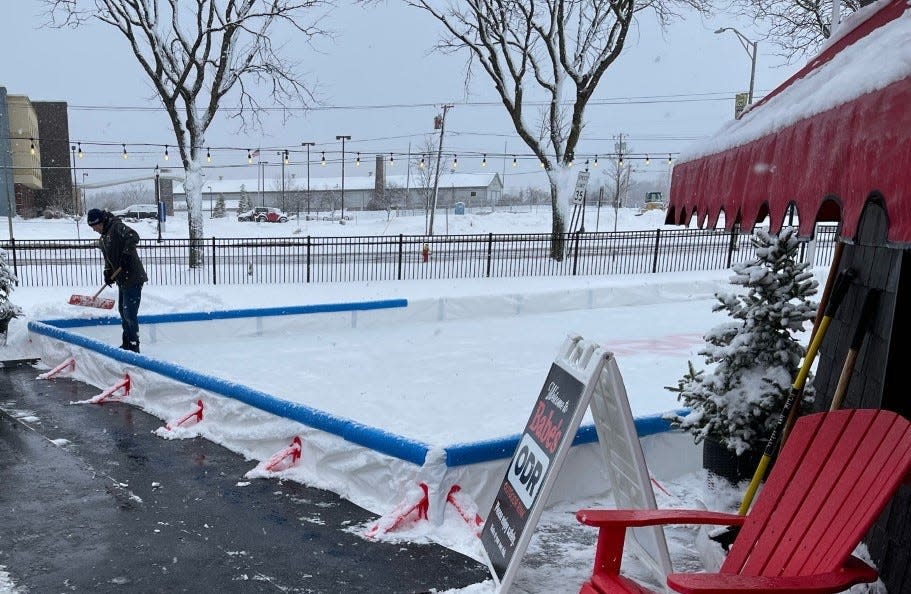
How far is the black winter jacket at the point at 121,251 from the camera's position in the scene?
8898 millimetres

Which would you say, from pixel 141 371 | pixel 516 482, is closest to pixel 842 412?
pixel 516 482

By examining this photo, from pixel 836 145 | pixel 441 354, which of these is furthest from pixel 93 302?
pixel 836 145

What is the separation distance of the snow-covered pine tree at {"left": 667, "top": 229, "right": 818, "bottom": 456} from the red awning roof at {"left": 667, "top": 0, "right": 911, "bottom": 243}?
5.80ft

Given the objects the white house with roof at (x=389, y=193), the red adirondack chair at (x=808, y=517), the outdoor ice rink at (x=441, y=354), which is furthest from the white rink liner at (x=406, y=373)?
the white house with roof at (x=389, y=193)

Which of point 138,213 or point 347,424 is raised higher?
point 347,424

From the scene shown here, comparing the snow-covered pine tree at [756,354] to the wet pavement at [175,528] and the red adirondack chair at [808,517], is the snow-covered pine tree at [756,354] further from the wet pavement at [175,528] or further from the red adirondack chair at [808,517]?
the wet pavement at [175,528]

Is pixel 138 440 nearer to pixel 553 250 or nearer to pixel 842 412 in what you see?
pixel 842 412

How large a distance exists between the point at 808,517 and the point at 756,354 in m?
2.08

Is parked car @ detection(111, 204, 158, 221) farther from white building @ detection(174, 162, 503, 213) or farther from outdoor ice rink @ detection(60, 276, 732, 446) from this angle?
outdoor ice rink @ detection(60, 276, 732, 446)

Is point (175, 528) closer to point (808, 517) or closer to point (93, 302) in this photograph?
point (808, 517)

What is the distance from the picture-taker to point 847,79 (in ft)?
6.96

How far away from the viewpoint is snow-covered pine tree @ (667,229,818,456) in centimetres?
452

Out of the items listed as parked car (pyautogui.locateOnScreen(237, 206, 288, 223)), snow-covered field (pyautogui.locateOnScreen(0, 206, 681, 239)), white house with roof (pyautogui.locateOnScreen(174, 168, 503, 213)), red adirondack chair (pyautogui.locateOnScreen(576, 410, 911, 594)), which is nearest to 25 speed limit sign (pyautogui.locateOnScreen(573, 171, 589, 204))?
red adirondack chair (pyautogui.locateOnScreen(576, 410, 911, 594))

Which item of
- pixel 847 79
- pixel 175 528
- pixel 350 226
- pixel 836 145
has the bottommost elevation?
pixel 350 226
